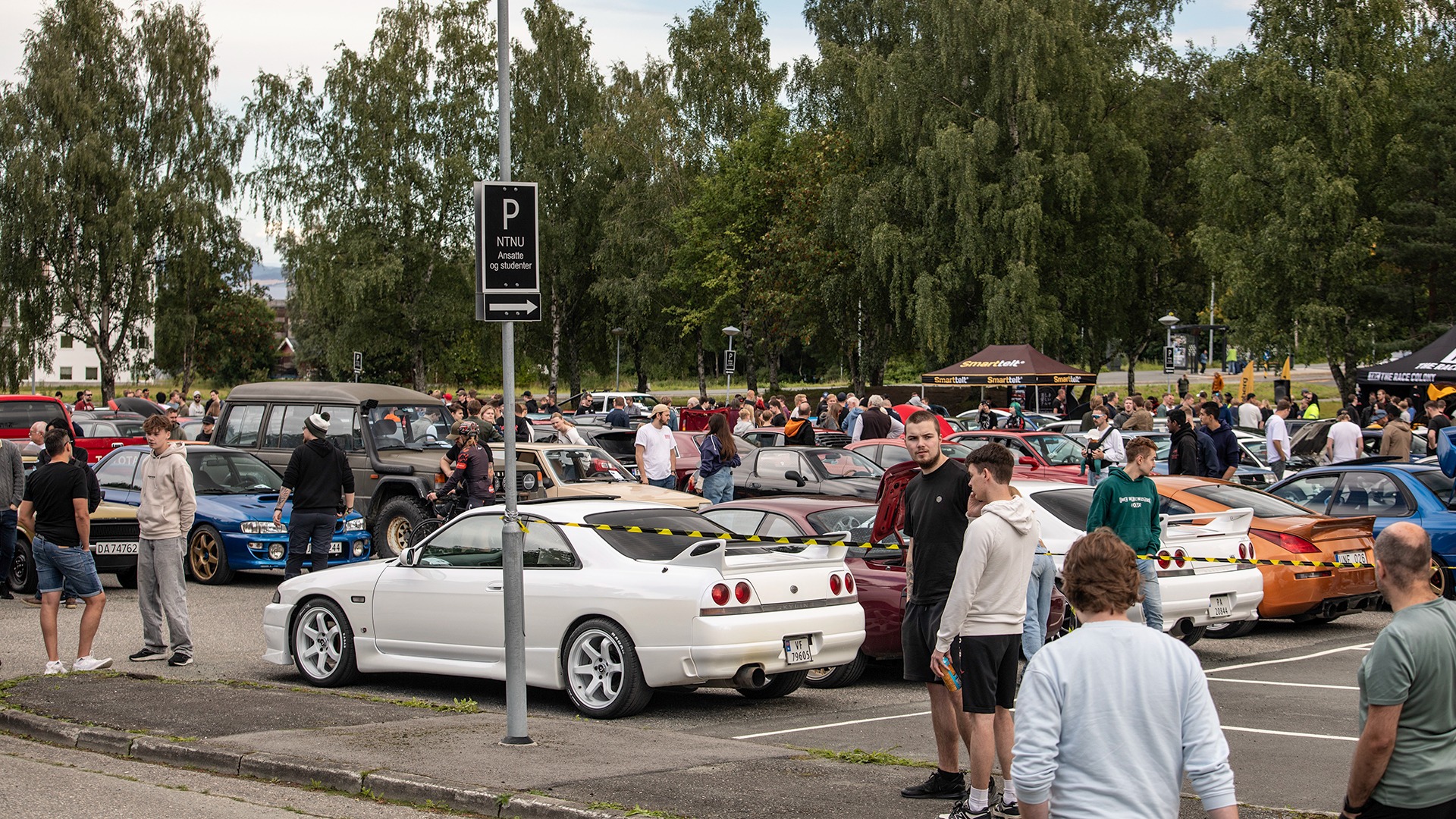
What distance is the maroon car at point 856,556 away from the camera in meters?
10.8

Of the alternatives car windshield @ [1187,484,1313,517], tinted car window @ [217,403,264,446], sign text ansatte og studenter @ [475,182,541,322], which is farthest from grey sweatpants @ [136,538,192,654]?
car windshield @ [1187,484,1313,517]

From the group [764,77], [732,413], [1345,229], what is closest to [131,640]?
[732,413]

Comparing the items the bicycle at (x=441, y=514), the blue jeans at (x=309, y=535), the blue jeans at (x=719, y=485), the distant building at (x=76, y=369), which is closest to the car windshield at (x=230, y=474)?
the bicycle at (x=441, y=514)

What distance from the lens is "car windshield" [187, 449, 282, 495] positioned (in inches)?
665

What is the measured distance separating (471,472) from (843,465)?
5.08 m

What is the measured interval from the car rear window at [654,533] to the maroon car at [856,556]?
93cm

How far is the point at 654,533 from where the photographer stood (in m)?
9.98

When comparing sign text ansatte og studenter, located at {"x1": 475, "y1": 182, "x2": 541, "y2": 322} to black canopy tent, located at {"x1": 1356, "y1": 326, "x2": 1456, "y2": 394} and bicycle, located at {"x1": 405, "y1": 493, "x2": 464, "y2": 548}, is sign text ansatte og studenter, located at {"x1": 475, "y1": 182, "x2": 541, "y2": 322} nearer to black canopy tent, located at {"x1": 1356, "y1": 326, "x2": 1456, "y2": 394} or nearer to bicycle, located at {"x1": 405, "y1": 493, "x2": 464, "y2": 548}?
bicycle, located at {"x1": 405, "y1": 493, "x2": 464, "y2": 548}

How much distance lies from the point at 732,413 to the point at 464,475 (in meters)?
13.6

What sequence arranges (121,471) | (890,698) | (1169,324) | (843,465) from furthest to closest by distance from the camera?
(1169,324) → (843,465) → (121,471) → (890,698)

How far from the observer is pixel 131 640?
1257 cm

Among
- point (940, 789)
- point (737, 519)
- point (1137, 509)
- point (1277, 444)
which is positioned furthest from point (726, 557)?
point (1277, 444)

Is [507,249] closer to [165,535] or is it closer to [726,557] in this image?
[726,557]

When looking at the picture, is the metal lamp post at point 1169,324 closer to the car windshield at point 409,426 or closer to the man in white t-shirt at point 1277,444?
the man in white t-shirt at point 1277,444
